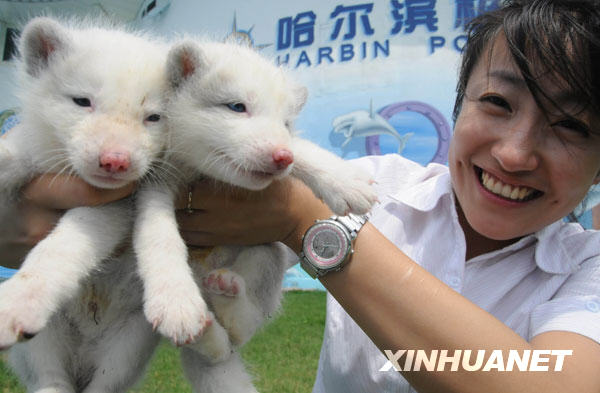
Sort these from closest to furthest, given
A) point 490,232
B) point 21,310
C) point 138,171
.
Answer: point 21,310
point 138,171
point 490,232

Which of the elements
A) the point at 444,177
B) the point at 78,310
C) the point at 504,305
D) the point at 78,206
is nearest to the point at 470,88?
the point at 444,177

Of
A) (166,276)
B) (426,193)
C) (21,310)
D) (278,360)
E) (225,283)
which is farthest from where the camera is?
(278,360)

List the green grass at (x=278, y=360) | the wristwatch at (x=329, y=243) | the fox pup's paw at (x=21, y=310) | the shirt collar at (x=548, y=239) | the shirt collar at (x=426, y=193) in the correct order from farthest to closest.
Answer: the green grass at (x=278, y=360) → the shirt collar at (x=426, y=193) → the shirt collar at (x=548, y=239) → the wristwatch at (x=329, y=243) → the fox pup's paw at (x=21, y=310)

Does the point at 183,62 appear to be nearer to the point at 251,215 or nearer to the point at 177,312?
the point at 251,215

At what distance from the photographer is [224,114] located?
5.33ft

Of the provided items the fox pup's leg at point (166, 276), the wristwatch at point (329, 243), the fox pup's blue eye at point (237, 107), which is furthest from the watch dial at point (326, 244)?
the fox pup's blue eye at point (237, 107)

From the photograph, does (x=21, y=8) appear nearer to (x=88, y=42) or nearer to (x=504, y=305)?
(x=88, y=42)

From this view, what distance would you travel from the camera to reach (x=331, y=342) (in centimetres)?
190

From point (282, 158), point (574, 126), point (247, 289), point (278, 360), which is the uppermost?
point (574, 126)

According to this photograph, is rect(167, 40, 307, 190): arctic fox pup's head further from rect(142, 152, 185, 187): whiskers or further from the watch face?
the watch face

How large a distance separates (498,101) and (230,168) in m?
0.89

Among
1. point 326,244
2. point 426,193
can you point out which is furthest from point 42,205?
point 426,193

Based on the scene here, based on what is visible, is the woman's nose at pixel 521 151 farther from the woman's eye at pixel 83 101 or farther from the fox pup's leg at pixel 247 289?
the woman's eye at pixel 83 101

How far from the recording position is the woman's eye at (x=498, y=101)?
5.30 ft
